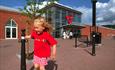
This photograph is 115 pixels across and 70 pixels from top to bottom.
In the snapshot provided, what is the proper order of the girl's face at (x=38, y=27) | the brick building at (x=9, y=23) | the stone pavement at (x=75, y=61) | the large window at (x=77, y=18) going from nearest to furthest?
1. the girl's face at (x=38, y=27)
2. the stone pavement at (x=75, y=61)
3. the brick building at (x=9, y=23)
4. the large window at (x=77, y=18)

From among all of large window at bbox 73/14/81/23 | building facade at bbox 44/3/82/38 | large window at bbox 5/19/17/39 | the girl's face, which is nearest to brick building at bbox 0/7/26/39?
large window at bbox 5/19/17/39

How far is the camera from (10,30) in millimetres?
42719

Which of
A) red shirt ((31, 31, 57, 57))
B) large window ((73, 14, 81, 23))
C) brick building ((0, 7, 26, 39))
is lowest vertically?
red shirt ((31, 31, 57, 57))

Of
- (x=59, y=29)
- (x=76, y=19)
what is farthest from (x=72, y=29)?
(x=76, y=19)

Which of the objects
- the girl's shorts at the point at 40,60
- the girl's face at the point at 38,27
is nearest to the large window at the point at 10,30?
the girl's shorts at the point at 40,60

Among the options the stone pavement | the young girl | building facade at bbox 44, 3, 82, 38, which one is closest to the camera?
the young girl

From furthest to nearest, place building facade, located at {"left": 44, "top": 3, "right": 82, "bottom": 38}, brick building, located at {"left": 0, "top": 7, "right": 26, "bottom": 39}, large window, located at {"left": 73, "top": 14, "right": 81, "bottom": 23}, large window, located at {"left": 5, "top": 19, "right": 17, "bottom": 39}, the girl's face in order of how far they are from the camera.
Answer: large window, located at {"left": 73, "top": 14, "right": 81, "bottom": 23}, building facade, located at {"left": 44, "top": 3, "right": 82, "bottom": 38}, large window, located at {"left": 5, "top": 19, "right": 17, "bottom": 39}, brick building, located at {"left": 0, "top": 7, "right": 26, "bottom": 39}, the girl's face

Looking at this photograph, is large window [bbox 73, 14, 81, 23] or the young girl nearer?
the young girl

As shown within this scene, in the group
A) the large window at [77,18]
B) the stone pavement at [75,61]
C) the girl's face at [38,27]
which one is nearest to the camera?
the girl's face at [38,27]

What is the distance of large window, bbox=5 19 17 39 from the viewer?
42131mm

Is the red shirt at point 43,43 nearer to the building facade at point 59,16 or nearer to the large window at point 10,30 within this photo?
the large window at point 10,30

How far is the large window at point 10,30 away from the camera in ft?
138

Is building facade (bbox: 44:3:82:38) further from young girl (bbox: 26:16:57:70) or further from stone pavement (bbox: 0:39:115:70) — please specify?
young girl (bbox: 26:16:57:70)

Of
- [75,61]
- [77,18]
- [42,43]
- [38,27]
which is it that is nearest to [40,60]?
[42,43]
